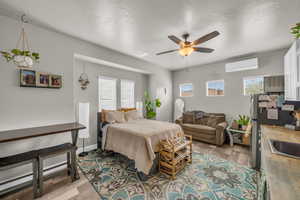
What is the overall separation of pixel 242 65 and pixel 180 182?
12.7 ft

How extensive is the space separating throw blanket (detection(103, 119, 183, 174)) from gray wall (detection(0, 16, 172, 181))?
977 millimetres

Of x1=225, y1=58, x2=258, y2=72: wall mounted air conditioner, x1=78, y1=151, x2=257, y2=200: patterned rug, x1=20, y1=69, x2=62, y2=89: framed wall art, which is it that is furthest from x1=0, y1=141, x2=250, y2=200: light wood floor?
x1=225, y1=58, x2=258, y2=72: wall mounted air conditioner

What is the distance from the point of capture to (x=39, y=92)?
2.31 meters

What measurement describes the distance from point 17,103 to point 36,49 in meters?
1.03

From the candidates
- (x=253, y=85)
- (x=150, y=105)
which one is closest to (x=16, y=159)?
(x=150, y=105)

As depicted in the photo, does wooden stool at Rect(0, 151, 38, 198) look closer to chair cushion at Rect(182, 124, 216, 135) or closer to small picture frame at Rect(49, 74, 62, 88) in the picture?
small picture frame at Rect(49, 74, 62, 88)

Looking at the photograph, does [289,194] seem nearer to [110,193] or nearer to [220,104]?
[110,193]

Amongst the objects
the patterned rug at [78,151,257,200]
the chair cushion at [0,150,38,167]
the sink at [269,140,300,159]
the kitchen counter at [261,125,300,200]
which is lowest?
the patterned rug at [78,151,257,200]

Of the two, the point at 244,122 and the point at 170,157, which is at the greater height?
the point at 244,122

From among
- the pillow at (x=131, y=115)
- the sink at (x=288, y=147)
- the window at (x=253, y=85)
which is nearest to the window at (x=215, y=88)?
the window at (x=253, y=85)

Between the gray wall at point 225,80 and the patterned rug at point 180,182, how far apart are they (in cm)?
228

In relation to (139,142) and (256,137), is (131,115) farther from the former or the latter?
(256,137)

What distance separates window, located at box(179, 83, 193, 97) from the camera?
5.36 m

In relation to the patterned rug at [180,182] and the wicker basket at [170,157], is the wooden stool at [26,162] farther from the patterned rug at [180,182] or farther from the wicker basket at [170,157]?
the wicker basket at [170,157]
